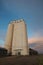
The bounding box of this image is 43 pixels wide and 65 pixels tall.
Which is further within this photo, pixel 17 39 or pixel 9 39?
pixel 9 39

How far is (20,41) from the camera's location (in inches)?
2977

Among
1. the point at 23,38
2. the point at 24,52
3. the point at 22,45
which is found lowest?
the point at 24,52

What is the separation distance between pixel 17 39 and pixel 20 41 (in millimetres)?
2962

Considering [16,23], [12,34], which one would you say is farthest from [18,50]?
[16,23]

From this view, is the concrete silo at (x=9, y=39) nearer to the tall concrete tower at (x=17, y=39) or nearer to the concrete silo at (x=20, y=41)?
the tall concrete tower at (x=17, y=39)

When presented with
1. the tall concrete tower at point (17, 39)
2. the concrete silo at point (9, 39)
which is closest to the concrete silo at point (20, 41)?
the tall concrete tower at point (17, 39)

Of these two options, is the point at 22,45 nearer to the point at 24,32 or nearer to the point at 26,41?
the point at 26,41

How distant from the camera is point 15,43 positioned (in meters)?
78.3

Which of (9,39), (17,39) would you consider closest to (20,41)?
(17,39)

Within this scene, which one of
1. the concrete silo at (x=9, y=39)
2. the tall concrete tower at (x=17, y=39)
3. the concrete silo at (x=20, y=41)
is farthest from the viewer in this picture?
the concrete silo at (x=9, y=39)

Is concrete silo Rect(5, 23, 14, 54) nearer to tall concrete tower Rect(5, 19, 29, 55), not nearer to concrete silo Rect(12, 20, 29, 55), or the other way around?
tall concrete tower Rect(5, 19, 29, 55)

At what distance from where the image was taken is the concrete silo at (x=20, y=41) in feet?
237

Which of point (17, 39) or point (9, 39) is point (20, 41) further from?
point (9, 39)

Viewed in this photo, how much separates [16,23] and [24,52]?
27.1 metres
